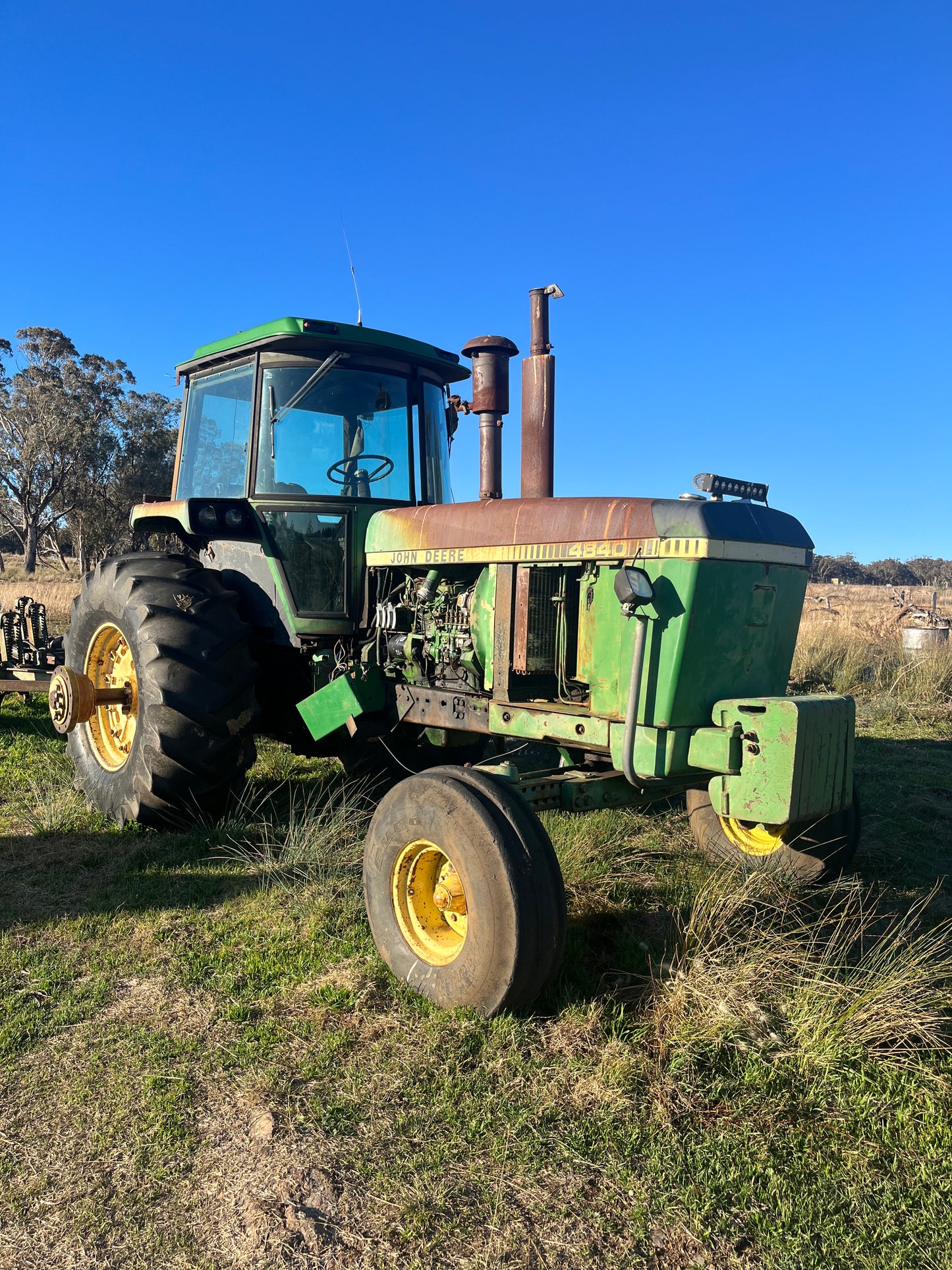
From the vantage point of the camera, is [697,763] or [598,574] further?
[598,574]

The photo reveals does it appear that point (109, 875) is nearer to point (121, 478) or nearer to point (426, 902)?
point (426, 902)

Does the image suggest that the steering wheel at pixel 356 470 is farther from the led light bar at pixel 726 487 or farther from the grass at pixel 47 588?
the grass at pixel 47 588

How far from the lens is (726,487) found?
3.48 m

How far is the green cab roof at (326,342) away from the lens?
14.9ft

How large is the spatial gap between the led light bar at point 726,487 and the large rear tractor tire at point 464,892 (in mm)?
1446

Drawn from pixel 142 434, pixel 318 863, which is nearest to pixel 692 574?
pixel 318 863

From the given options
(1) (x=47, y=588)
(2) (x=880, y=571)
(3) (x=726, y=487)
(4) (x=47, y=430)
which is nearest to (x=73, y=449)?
(4) (x=47, y=430)

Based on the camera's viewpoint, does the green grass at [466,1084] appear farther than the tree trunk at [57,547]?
No

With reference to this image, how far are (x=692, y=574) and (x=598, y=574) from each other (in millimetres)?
438

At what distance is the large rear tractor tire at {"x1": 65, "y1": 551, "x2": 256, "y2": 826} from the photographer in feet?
14.0

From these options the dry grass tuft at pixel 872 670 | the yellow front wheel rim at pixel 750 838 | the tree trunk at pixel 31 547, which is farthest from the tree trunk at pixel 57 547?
the yellow front wheel rim at pixel 750 838

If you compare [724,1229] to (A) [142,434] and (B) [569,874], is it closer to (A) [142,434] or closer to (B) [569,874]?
(B) [569,874]

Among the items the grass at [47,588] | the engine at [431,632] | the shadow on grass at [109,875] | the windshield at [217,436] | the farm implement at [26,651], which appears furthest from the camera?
the grass at [47,588]

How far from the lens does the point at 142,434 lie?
2911 cm
